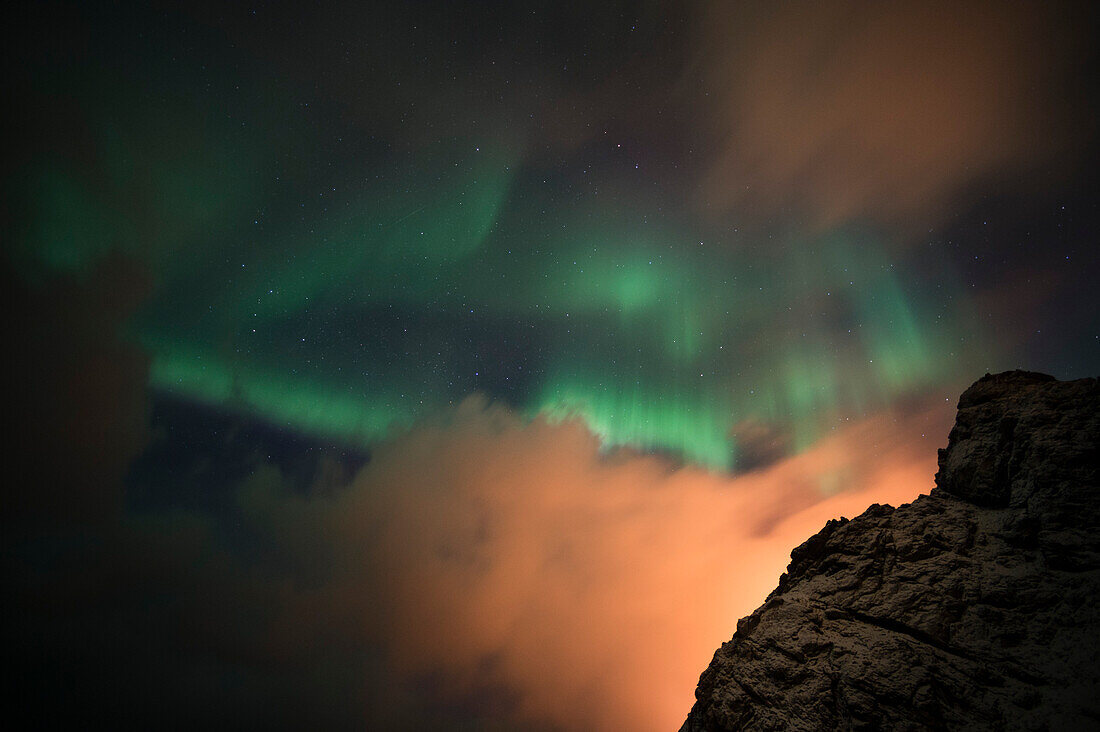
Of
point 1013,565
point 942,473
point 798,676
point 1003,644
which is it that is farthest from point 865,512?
point 798,676

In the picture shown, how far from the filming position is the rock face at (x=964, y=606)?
15938 millimetres

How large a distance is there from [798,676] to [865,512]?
11.0 metres

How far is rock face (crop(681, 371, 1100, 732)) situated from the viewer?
1594cm

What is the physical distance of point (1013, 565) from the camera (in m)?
18.4

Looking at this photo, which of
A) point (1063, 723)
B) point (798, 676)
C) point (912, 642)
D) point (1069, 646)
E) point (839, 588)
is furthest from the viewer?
point (839, 588)

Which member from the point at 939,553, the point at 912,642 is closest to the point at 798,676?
the point at 912,642

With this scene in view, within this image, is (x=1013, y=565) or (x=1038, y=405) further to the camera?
(x=1038, y=405)

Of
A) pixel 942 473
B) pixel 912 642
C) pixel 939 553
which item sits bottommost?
pixel 912 642

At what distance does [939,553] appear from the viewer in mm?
20781

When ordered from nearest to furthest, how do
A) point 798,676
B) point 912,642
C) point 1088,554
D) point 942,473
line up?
1. point 1088,554
2. point 912,642
3. point 798,676
4. point 942,473

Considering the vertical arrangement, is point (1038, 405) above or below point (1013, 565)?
above

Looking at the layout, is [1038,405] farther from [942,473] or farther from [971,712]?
[971,712]

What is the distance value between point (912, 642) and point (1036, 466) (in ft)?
31.0

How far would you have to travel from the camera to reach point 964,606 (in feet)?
60.3
